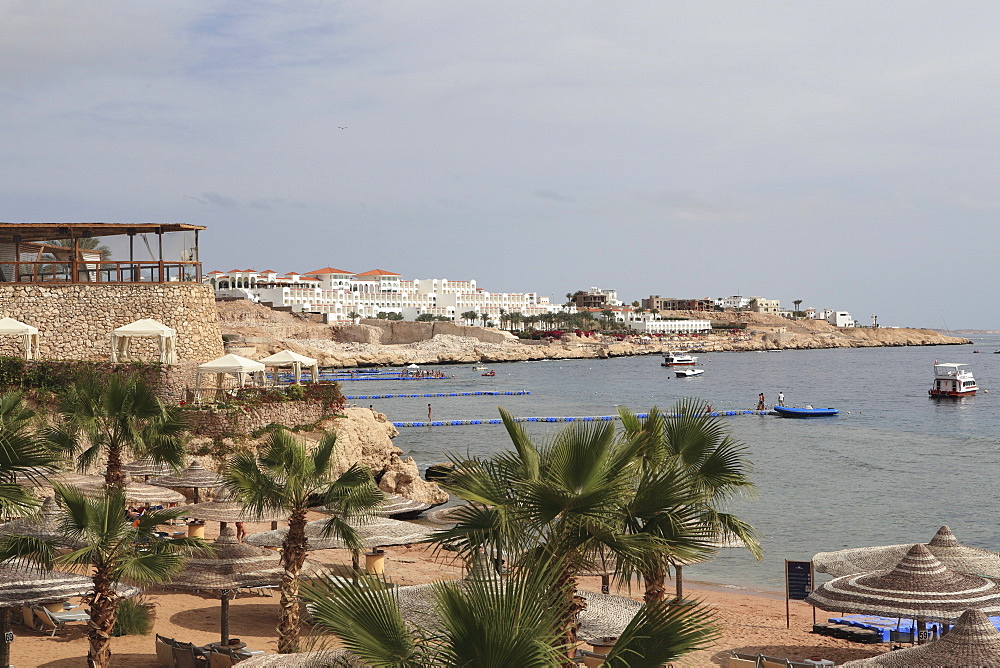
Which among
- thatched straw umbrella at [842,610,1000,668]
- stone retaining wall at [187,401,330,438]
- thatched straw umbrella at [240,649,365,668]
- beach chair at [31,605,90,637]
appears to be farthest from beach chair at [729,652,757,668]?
stone retaining wall at [187,401,330,438]

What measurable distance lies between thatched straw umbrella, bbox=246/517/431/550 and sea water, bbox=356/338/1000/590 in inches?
210

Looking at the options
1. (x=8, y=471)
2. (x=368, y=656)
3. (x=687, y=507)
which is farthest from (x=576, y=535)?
(x=8, y=471)

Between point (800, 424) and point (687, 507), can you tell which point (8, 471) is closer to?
point (687, 507)

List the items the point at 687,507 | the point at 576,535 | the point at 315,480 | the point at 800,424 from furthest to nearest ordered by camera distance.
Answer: the point at 800,424 < the point at 315,480 < the point at 687,507 < the point at 576,535

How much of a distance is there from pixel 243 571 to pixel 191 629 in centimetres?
228

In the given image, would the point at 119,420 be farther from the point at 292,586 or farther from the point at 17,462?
the point at 17,462

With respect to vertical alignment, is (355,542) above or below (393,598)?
below

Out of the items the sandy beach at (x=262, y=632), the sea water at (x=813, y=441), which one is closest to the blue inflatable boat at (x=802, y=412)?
the sea water at (x=813, y=441)

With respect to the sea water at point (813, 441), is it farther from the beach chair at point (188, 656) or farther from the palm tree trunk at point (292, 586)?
the beach chair at point (188, 656)

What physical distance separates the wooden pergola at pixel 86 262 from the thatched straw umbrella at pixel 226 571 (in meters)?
16.7

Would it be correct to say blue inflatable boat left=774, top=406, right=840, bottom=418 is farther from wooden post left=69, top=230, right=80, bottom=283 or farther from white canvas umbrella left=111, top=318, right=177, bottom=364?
wooden post left=69, top=230, right=80, bottom=283

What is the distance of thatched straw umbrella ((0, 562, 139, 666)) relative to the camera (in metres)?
10.1

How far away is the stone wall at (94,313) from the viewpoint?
1027 inches

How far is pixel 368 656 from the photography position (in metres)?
4.46
